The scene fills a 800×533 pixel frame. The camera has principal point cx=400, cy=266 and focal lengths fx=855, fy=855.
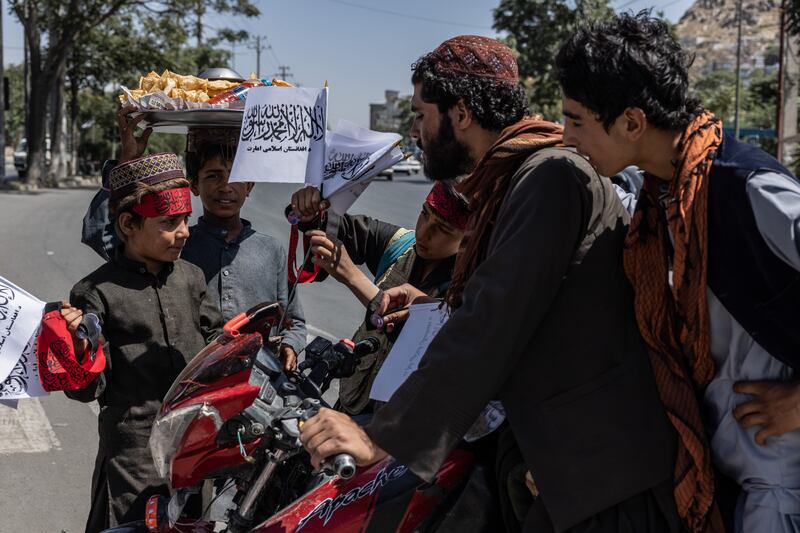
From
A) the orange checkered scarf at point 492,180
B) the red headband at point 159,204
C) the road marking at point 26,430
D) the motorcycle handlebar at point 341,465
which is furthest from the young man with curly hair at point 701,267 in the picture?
the road marking at point 26,430

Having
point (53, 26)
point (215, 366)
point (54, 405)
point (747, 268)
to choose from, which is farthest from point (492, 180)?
point (53, 26)

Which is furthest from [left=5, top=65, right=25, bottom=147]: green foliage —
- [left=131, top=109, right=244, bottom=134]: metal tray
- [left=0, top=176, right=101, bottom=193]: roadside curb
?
[left=131, top=109, right=244, bottom=134]: metal tray

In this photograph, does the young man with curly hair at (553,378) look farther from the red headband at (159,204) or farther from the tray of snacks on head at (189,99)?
the tray of snacks on head at (189,99)

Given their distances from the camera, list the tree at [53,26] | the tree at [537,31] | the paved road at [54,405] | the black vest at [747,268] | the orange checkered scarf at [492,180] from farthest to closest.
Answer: the tree at [537,31] < the tree at [53,26] < the paved road at [54,405] < the orange checkered scarf at [492,180] < the black vest at [747,268]

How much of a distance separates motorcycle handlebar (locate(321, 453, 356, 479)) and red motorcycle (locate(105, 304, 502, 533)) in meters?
0.24

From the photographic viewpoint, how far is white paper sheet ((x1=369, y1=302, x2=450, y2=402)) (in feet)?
7.80

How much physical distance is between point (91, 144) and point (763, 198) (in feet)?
166

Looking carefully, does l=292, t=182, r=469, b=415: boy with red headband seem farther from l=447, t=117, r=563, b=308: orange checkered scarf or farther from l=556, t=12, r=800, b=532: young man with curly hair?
Result: l=556, t=12, r=800, b=532: young man with curly hair

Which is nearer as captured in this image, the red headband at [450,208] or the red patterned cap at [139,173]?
the red patterned cap at [139,173]

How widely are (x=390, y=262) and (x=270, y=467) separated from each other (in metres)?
1.49

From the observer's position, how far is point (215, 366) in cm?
217

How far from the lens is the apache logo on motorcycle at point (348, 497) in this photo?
210 centimetres

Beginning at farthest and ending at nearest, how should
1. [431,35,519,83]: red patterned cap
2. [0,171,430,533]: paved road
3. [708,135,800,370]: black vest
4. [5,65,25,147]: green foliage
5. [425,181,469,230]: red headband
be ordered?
[5,65,25,147]: green foliage → [0,171,430,533]: paved road → [425,181,469,230]: red headband → [431,35,519,83]: red patterned cap → [708,135,800,370]: black vest

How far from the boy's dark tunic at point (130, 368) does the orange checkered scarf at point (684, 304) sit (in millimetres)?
1708
